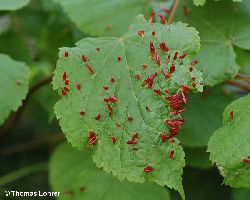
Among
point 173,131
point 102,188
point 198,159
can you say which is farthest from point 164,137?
point 198,159

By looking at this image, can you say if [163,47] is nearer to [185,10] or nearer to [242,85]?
[185,10]

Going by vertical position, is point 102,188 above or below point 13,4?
below

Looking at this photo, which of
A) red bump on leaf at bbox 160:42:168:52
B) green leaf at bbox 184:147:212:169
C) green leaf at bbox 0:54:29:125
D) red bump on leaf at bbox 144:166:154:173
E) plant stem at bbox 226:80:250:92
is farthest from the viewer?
green leaf at bbox 184:147:212:169

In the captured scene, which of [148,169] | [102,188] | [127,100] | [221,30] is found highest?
[221,30]

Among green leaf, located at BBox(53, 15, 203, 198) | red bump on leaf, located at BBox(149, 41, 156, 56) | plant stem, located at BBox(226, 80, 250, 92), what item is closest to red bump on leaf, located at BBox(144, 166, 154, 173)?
green leaf, located at BBox(53, 15, 203, 198)

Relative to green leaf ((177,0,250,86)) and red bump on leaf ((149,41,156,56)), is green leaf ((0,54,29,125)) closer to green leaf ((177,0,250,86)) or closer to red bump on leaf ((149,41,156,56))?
red bump on leaf ((149,41,156,56))
